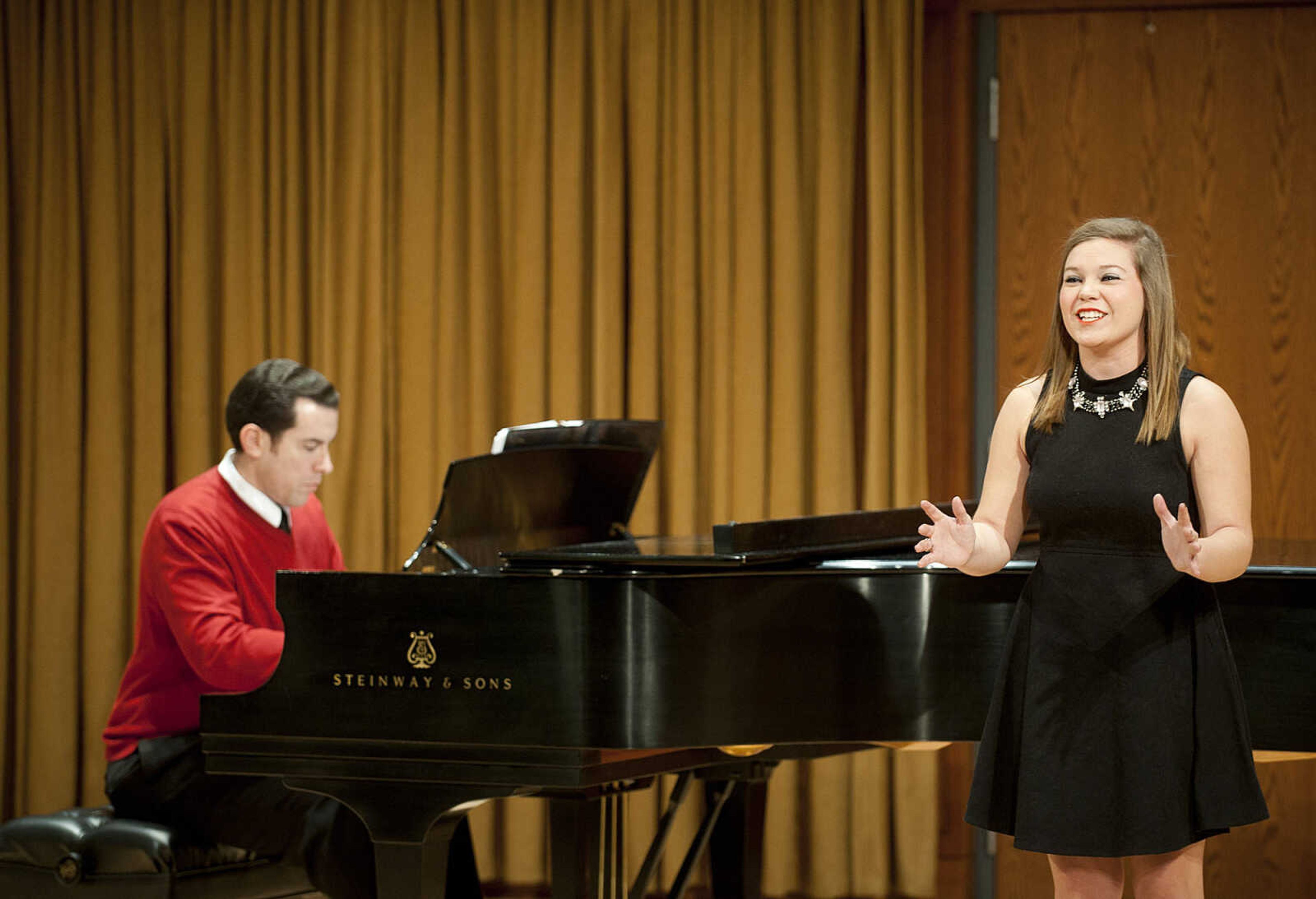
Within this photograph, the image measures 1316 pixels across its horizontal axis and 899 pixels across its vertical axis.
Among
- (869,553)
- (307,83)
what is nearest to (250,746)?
(869,553)

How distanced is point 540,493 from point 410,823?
0.89 m

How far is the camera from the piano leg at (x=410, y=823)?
2449 millimetres

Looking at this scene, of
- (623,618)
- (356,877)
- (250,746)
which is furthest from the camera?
(356,877)

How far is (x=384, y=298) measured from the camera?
14.5ft

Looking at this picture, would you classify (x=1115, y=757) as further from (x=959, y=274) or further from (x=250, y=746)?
(x=959, y=274)

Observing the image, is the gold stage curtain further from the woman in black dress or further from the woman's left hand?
the woman's left hand

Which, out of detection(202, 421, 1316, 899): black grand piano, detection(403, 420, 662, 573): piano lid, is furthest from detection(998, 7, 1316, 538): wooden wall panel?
detection(202, 421, 1316, 899): black grand piano

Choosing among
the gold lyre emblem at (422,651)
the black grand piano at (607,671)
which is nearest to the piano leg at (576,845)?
the black grand piano at (607,671)

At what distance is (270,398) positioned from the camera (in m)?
3.16

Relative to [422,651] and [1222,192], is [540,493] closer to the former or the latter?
[422,651]

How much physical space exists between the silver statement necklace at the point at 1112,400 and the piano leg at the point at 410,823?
1.12 m

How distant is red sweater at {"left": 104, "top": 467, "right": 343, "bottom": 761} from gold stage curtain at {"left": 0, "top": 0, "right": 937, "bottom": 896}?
4.07 ft

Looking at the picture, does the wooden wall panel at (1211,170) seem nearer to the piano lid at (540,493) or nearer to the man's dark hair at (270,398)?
the piano lid at (540,493)

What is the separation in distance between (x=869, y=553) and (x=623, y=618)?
600 millimetres
